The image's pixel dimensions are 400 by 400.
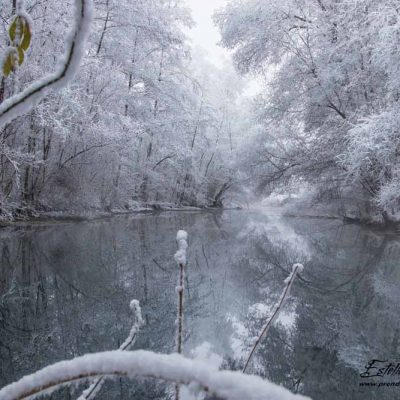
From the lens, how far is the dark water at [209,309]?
88.6 inches

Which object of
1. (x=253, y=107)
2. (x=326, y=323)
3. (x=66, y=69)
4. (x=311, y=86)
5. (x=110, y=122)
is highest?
(x=311, y=86)

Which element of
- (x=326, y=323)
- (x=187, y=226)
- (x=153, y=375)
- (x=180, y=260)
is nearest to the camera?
(x=153, y=375)

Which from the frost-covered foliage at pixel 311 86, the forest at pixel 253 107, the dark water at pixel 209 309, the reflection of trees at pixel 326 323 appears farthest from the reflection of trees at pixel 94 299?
the frost-covered foliage at pixel 311 86

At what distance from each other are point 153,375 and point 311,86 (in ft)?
32.9

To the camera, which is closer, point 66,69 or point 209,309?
point 66,69

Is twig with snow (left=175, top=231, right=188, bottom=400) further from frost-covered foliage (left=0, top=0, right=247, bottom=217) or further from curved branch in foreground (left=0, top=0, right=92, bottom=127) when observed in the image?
frost-covered foliage (left=0, top=0, right=247, bottom=217)

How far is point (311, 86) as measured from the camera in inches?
374

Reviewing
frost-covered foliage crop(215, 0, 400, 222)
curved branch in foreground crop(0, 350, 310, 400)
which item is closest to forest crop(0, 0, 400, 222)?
frost-covered foliage crop(215, 0, 400, 222)

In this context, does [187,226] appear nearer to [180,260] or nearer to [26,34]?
[180,260]

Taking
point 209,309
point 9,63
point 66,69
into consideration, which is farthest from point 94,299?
point 66,69

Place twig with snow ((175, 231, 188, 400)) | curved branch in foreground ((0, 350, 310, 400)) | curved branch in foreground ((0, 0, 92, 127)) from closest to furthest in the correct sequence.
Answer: curved branch in foreground ((0, 350, 310, 400)), curved branch in foreground ((0, 0, 92, 127)), twig with snow ((175, 231, 188, 400))

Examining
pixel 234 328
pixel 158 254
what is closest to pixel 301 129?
pixel 158 254

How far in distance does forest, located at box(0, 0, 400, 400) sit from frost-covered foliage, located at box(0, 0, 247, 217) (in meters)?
0.08

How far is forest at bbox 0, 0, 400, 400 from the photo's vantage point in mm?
928
